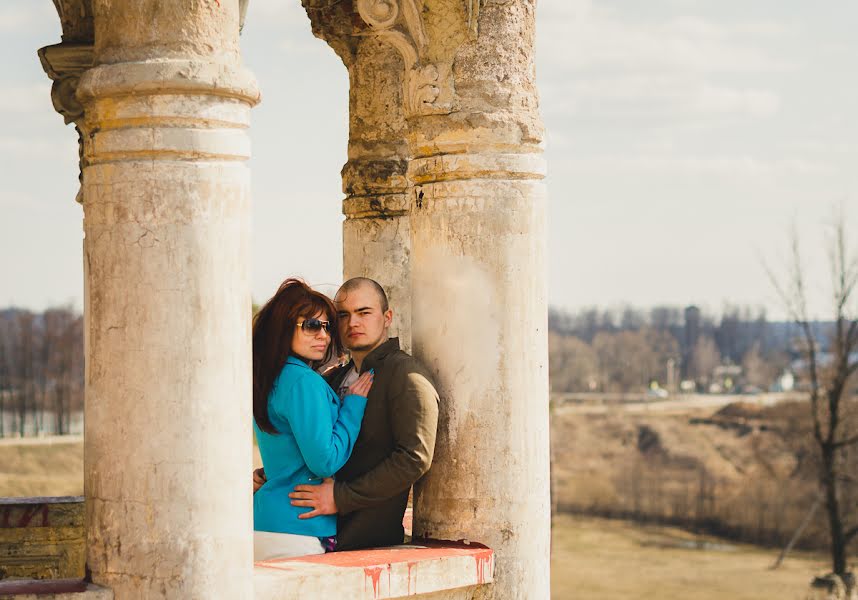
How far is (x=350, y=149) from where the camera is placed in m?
8.51

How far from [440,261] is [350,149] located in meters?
2.19

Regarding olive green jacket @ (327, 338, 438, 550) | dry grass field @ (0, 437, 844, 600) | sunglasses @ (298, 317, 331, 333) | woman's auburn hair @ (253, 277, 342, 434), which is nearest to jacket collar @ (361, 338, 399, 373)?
olive green jacket @ (327, 338, 438, 550)

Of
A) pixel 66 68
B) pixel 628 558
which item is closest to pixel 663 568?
pixel 628 558

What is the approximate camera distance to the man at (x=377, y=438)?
620cm

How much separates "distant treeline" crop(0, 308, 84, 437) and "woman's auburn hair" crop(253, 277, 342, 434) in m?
57.4

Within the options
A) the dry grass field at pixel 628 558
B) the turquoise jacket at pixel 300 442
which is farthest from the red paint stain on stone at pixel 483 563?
the dry grass field at pixel 628 558

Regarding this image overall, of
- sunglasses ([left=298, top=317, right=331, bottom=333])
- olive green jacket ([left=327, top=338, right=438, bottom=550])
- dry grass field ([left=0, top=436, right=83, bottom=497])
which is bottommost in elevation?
dry grass field ([left=0, top=436, right=83, bottom=497])

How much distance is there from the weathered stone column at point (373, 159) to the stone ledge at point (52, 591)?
3.60m

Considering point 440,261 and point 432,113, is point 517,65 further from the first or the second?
point 440,261

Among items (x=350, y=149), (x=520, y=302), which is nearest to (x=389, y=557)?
(x=520, y=302)

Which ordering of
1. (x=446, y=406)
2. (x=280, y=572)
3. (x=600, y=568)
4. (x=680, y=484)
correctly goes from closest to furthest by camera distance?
(x=280, y=572) → (x=446, y=406) → (x=600, y=568) → (x=680, y=484)

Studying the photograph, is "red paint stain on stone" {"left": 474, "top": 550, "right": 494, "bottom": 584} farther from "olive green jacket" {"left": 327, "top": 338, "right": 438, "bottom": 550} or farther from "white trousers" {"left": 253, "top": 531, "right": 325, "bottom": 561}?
"white trousers" {"left": 253, "top": 531, "right": 325, "bottom": 561}

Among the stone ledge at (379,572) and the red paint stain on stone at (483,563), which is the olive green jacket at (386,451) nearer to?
the stone ledge at (379,572)

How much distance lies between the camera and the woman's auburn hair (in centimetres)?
600
